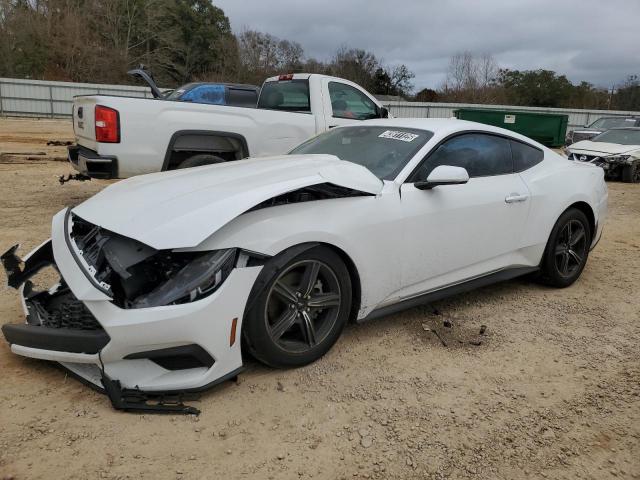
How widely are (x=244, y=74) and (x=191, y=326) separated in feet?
162

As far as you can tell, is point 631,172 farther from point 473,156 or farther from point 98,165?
point 98,165

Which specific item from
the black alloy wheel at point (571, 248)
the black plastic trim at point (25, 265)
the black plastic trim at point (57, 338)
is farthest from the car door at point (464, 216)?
the black plastic trim at point (25, 265)

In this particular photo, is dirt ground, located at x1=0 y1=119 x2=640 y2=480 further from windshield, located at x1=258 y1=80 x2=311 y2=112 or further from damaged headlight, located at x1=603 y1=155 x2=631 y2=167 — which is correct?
damaged headlight, located at x1=603 y1=155 x2=631 y2=167

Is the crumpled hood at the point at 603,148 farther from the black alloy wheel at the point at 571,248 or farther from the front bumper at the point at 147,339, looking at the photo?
the front bumper at the point at 147,339

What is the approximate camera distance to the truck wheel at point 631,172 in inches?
511

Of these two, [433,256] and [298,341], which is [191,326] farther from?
[433,256]

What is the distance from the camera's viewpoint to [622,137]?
13914mm

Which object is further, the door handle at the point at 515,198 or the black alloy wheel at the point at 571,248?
the black alloy wheel at the point at 571,248

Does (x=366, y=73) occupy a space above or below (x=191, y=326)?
above

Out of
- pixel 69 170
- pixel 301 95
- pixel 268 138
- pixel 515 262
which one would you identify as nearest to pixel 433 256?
pixel 515 262

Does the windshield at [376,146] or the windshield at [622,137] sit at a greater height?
the windshield at [622,137]

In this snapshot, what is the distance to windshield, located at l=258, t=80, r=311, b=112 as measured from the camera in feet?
25.1

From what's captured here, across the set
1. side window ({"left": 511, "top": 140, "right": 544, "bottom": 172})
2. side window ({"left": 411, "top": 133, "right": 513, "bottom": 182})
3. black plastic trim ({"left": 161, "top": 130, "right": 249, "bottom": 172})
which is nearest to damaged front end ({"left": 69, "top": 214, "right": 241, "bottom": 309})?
side window ({"left": 411, "top": 133, "right": 513, "bottom": 182})

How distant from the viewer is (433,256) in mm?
3654
